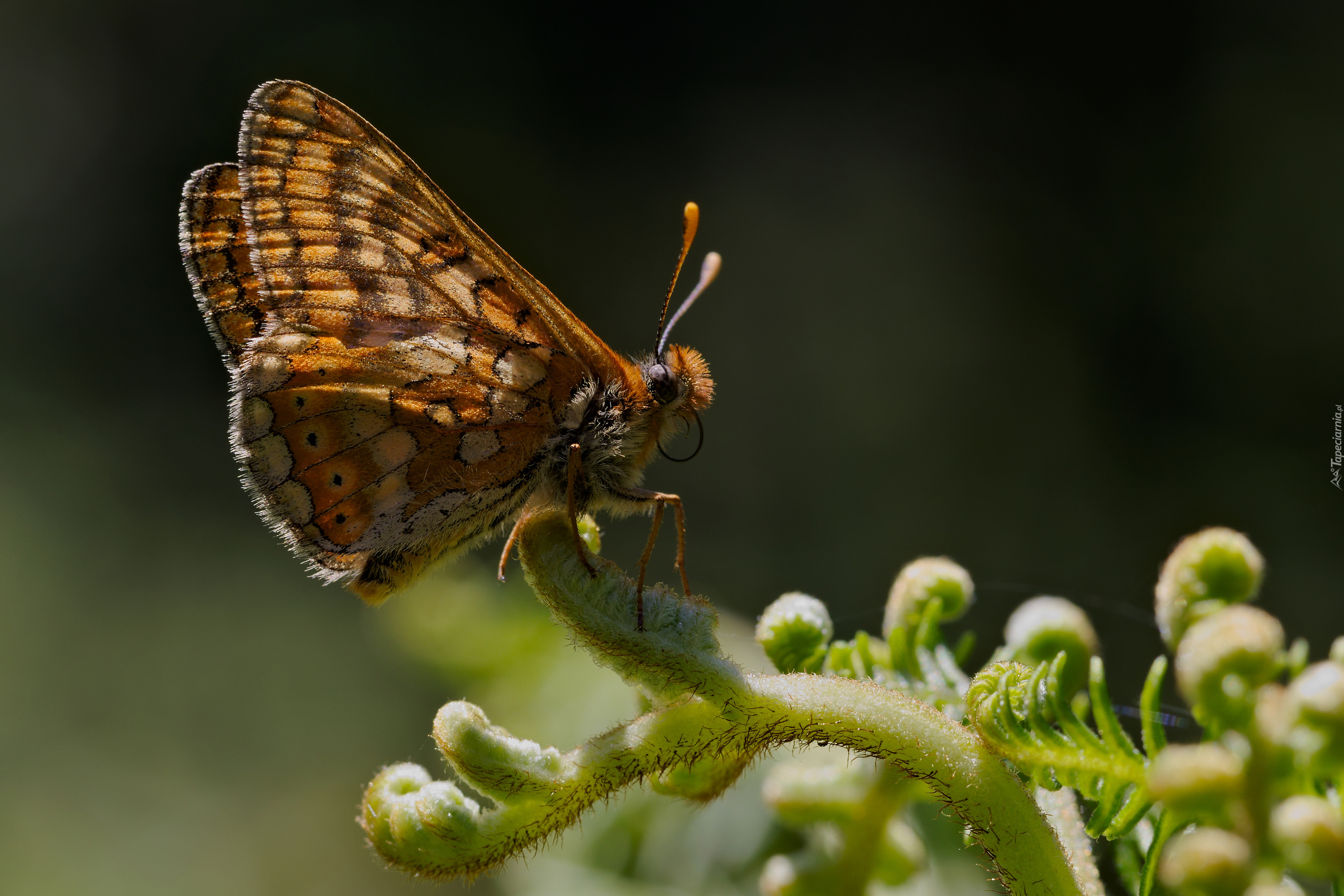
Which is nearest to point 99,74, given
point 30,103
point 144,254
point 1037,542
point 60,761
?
point 30,103

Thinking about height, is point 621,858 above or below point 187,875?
above

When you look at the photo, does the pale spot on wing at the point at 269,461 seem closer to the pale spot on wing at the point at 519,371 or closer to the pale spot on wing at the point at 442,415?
the pale spot on wing at the point at 442,415

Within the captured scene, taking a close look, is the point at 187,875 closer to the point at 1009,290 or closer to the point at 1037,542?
the point at 1037,542

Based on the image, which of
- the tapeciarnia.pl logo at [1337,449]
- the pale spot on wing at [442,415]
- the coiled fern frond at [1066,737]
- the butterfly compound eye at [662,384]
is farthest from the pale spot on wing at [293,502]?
the tapeciarnia.pl logo at [1337,449]

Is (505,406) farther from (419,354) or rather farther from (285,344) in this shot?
(285,344)

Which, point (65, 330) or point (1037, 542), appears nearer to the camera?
point (1037, 542)

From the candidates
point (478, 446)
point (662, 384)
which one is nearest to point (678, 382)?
point (662, 384)
